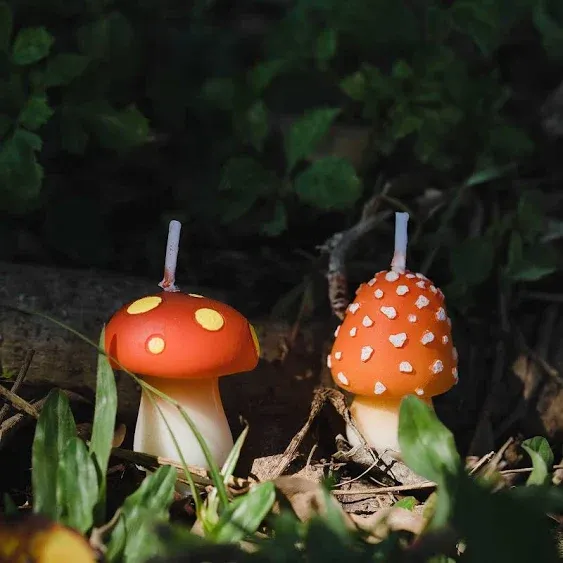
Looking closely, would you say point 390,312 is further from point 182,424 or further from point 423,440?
point 182,424

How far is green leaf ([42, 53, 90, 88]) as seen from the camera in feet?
6.79

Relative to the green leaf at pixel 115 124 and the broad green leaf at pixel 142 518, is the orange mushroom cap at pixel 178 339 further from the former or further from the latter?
the green leaf at pixel 115 124

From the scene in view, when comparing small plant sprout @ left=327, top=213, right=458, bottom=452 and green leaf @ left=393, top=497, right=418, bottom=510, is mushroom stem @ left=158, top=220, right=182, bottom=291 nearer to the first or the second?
small plant sprout @ left=327, top=213, right=458, bottom=452

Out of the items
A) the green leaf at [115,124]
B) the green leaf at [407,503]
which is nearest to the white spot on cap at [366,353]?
the green leaf at [407,503]

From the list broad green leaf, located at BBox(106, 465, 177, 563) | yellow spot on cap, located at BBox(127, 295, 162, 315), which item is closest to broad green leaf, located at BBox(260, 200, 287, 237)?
yellow spot on cap, located at BBox(127, 295, 162, 315)

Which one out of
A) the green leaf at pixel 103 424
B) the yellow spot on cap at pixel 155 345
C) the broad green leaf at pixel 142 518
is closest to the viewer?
the broad green leaf at pixel 142 518

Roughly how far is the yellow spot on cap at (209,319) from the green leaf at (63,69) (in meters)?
0.84

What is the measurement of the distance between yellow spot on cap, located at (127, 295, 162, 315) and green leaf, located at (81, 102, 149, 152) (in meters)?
0.67

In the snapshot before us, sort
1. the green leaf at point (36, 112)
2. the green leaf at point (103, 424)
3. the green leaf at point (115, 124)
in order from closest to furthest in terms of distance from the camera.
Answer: the green leaf at point (103, 424) < the green leaf at point (36, 112) < the green leaf at point (115, 124)

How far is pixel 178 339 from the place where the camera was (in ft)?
5.40

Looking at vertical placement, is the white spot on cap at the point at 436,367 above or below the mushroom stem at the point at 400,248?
below

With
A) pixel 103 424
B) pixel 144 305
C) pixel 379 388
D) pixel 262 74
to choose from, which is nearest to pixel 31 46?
pixel 262 74

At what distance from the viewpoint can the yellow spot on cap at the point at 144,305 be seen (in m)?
1.72

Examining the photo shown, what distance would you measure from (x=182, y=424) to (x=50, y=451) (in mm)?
344
